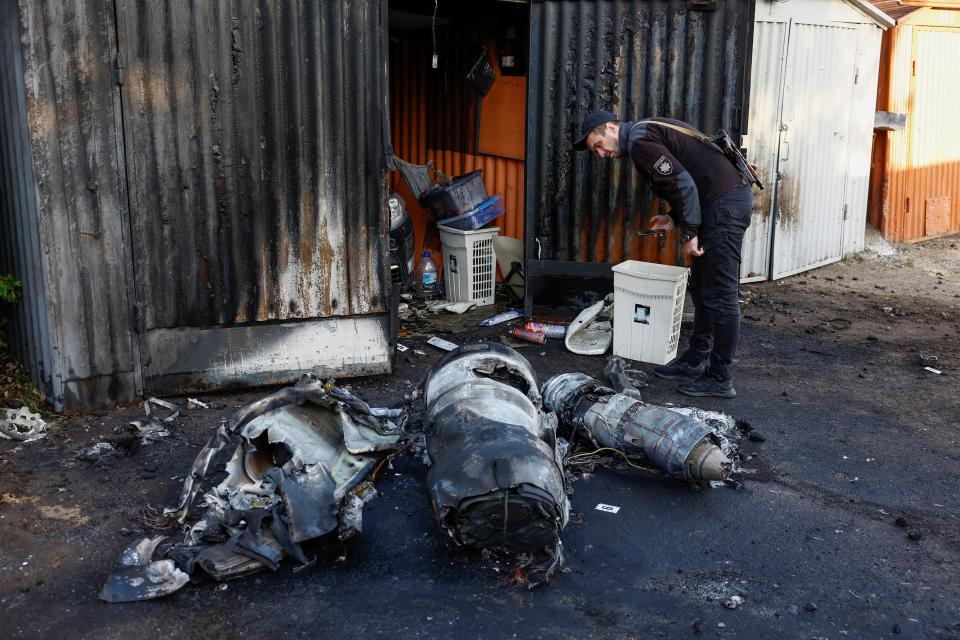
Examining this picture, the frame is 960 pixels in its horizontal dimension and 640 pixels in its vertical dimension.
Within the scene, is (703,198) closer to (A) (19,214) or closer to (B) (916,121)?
(A) (19,214)

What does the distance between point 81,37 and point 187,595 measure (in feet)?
11.1

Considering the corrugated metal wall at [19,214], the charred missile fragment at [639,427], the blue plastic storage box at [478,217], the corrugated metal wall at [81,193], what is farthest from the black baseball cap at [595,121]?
the corrugated metal wall at [19,214]

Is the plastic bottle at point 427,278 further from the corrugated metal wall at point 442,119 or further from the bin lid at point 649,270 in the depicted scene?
the bin lid at point 649,270

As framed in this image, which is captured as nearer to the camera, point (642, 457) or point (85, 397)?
point (642, 457)

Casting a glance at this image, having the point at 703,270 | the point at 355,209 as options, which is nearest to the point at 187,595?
the point at 355,209

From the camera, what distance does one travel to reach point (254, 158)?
246 inches

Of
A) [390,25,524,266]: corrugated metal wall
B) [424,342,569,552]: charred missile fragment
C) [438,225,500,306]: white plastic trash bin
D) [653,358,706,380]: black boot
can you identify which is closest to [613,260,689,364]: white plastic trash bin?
[653,358,706,380]: black boot

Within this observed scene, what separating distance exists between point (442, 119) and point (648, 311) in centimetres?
385

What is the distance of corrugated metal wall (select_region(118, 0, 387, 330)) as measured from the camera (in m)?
5.94

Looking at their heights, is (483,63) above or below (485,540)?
above

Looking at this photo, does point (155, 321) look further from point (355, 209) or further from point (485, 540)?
point (485, 540)

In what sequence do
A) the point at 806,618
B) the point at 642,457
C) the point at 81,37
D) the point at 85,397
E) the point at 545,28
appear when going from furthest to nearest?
the point at 545,28 < the point at 85,397 < the point at 81,37 < the point at 642,457 < the point at 806,618

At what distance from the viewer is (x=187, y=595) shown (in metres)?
4.02

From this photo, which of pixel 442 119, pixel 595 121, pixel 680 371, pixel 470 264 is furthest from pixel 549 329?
pixel 442 119
